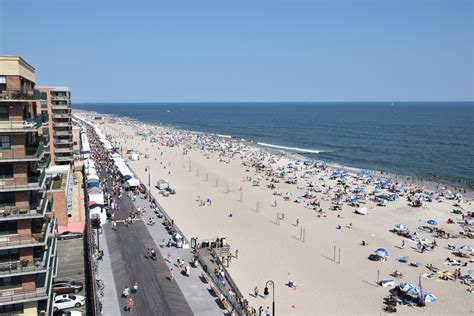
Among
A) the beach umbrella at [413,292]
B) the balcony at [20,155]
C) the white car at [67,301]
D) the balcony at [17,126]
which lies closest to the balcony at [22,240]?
the balcony at [20,155]

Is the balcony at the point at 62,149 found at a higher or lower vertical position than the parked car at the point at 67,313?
higher

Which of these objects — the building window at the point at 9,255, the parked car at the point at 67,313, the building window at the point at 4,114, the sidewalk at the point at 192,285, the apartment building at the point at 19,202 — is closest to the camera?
the building window at the point at 4,114

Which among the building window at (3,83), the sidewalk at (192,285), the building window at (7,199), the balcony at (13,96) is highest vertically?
the building window at (3,83)

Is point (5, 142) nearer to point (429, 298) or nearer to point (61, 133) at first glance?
point (429, 298)

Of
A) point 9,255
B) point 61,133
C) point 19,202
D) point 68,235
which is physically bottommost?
point 68,235

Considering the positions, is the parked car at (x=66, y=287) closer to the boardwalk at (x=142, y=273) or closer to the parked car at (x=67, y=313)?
the parked car at (x=67, y=313)

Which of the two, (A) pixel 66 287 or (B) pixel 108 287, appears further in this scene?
(B) pixel 108 287

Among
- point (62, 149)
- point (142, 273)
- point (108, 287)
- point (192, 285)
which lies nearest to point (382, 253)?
point (192, 285)
